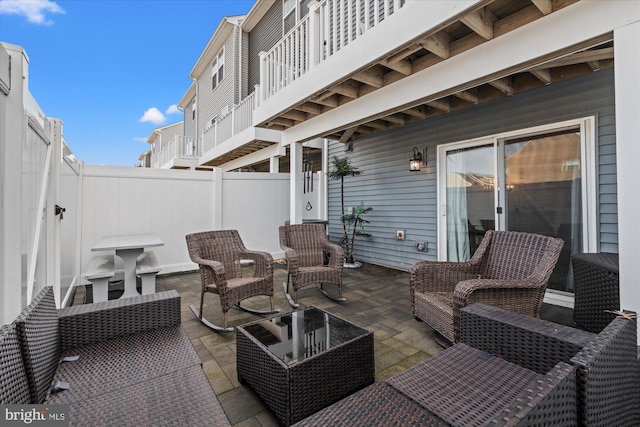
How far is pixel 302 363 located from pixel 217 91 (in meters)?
11.1

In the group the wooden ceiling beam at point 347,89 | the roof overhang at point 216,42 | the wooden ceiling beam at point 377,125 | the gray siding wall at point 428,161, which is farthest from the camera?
the roof overhang at point 216,42

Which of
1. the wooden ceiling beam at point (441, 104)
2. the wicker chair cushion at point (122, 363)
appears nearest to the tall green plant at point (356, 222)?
the wooden ceiling beam at point (441, 104)

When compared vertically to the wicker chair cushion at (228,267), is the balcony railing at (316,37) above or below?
above

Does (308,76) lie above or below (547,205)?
above

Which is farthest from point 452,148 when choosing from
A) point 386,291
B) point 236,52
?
point 236,52

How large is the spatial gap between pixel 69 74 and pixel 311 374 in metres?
18.7

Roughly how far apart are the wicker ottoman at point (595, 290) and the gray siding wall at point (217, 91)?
31.1 ft

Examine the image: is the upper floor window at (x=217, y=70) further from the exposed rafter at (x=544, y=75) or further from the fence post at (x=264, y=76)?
the exposed rafter at (x=544, y=75)

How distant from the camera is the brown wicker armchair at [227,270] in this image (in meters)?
2.89

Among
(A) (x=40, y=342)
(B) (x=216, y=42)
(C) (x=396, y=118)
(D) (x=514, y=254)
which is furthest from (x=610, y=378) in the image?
(B) (x=216, y=42)

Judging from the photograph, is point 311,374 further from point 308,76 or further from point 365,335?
point 308,76

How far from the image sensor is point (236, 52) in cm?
932

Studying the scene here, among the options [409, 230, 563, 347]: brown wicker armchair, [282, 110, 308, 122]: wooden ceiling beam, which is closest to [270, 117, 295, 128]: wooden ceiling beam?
[282, 110, 308, 122]: wooden ceiling beam

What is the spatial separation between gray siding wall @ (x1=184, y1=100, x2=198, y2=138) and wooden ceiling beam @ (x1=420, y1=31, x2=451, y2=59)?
13422 mm
